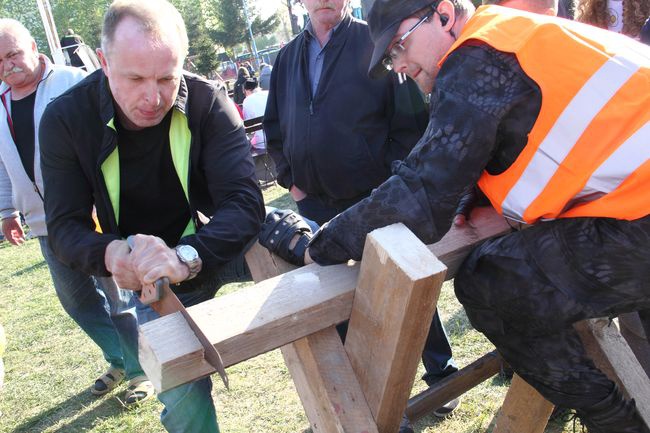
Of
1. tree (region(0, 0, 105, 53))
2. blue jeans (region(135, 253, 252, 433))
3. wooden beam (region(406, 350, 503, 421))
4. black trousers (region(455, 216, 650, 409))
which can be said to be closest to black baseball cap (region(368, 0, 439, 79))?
black trousers (region(455, 216, 650, 409))

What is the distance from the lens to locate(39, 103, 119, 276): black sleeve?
2049 mm

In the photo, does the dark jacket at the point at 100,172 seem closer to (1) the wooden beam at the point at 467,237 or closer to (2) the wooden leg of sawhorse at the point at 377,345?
(2) the wooden leg of sawhorse at the point at 377,345

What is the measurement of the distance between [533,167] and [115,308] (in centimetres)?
301

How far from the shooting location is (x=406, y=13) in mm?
1611

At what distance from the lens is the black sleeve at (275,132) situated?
337 cm

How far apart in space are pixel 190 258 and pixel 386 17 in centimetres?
98

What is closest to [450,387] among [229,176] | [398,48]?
[229,176]

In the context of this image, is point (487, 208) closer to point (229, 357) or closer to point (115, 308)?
point (229, 357)

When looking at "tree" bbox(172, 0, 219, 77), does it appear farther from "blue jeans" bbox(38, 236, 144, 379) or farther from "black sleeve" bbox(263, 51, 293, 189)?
"black sleeve" bbox(263, 51, 293, 189)

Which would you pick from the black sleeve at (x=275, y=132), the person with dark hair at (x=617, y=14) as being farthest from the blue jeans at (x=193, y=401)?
the person with dark hair at (x=617, y=14)

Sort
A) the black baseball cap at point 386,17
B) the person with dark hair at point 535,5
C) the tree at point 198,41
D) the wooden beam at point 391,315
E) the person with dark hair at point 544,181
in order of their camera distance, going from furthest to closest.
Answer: the tree at point 198,41 → the person with dark hair at point 535,5 → the black baseball cap at point 386,17 → the person with dark hair at point 544,181 → the wooden beam at point 391,315

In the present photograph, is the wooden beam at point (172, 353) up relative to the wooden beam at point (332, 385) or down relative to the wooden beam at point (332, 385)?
up

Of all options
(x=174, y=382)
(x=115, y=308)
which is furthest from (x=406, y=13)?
(x=115, y=308)

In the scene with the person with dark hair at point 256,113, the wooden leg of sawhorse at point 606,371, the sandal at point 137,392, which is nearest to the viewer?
the wooden leg of sawhorse at point 606,371
